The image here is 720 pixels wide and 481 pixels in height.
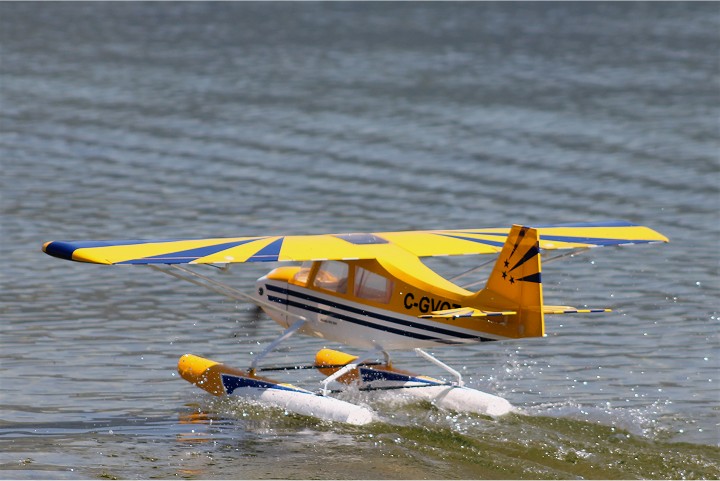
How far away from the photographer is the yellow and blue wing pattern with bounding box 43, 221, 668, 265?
15.0 m

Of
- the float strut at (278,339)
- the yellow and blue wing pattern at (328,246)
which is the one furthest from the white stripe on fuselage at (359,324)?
the yellow and blue wing pattern at (328,246)

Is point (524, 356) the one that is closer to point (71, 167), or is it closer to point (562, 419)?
point (562, 419)

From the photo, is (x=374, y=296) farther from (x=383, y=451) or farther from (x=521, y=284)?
(x=521, y=284)

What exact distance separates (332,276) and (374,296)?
0.81 metres

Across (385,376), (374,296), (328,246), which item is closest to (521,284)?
(374,296)

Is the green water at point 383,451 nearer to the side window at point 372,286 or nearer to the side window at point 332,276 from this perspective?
the side window at point 372,286

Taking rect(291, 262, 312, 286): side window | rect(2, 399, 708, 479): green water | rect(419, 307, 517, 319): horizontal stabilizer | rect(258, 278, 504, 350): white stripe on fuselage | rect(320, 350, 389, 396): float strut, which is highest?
rect(419, 307, 517, 319): horizontal stabilizer

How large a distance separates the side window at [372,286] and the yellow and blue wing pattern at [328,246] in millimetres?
264

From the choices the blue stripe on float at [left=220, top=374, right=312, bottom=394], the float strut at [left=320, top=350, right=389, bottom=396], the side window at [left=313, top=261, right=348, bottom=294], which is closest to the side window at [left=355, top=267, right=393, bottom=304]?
the side window at [left=313, top=261, right=348, bottom=294]

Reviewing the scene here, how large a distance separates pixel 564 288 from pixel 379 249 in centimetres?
703

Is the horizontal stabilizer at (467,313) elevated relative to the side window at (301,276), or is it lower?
elevated

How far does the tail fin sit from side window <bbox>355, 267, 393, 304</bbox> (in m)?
1.50

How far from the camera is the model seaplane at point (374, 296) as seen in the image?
551 inches

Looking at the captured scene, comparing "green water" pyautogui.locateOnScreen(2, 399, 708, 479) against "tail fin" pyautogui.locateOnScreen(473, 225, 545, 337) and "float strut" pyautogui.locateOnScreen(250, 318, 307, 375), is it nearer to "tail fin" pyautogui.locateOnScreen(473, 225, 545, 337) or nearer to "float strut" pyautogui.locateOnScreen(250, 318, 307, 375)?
"float strut" pyautogui.locateOnScreen(250, 318, 307, 375)
